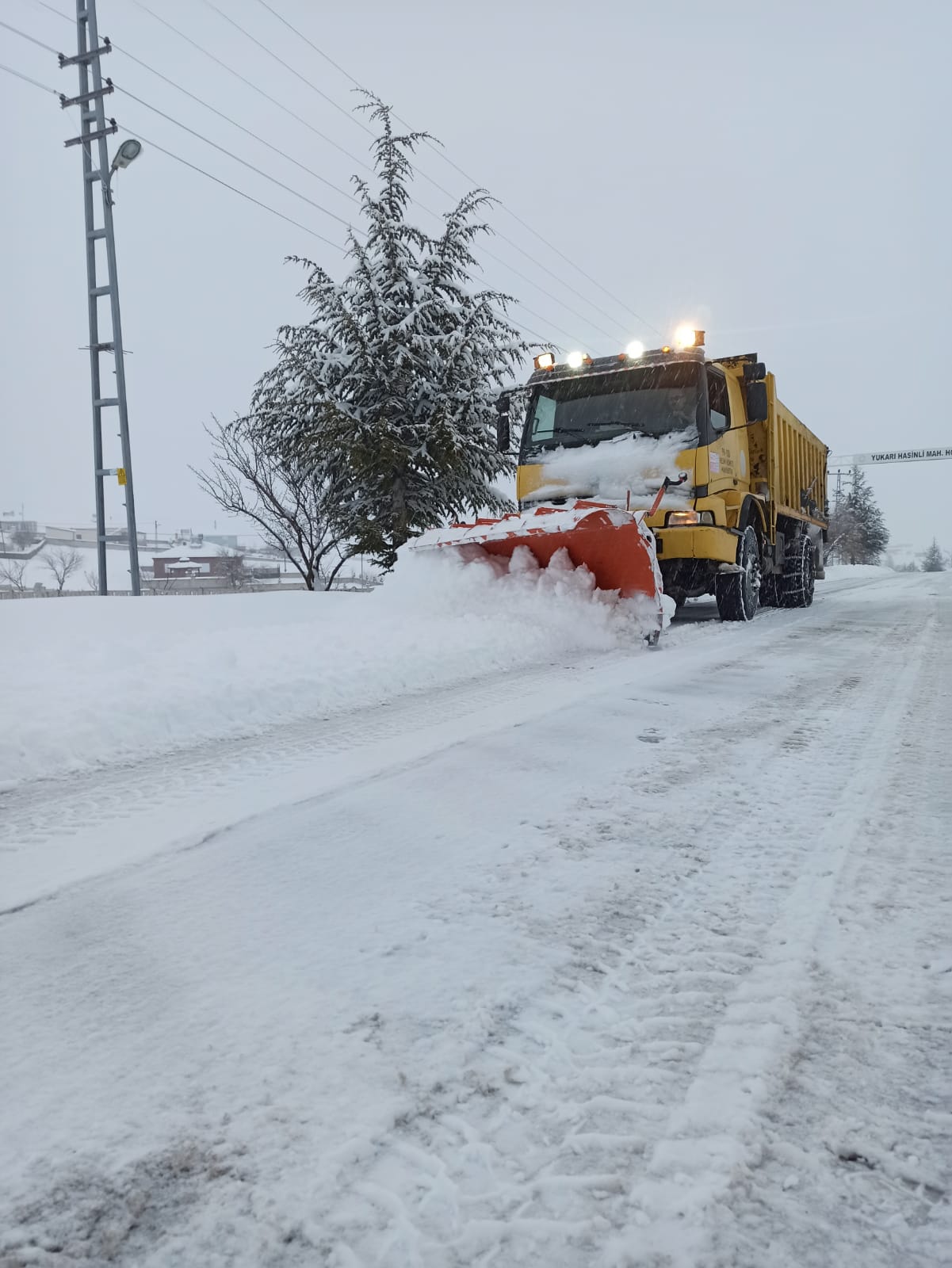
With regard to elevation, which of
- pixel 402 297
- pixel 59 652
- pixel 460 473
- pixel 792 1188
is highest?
pixel 402 297

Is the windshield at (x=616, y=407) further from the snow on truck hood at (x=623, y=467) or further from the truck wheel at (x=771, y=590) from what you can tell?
the truck wheel at (x=771, y=590)

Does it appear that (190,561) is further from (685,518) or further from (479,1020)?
(479,1020)

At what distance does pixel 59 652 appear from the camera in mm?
4773

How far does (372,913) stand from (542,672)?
3.49 metres

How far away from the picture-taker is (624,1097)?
1177mm

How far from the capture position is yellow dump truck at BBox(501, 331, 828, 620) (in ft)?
24.6

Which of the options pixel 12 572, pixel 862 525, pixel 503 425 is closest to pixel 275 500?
pixel 503 425

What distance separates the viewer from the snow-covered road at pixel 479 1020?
3.20 feet

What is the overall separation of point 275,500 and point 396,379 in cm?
526

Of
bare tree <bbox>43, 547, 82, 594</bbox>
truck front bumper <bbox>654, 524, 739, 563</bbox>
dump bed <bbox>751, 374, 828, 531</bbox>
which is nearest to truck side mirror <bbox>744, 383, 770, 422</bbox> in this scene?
dump bed <bbox>751, 374, 828, 531</bbox>

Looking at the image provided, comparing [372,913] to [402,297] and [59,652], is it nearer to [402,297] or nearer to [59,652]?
[59,652]

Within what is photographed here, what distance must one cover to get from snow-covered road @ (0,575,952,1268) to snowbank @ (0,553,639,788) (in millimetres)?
694

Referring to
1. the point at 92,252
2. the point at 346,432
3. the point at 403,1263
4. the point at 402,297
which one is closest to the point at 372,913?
the point at 403,1263

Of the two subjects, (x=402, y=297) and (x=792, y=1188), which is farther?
(x=402, y=297)
